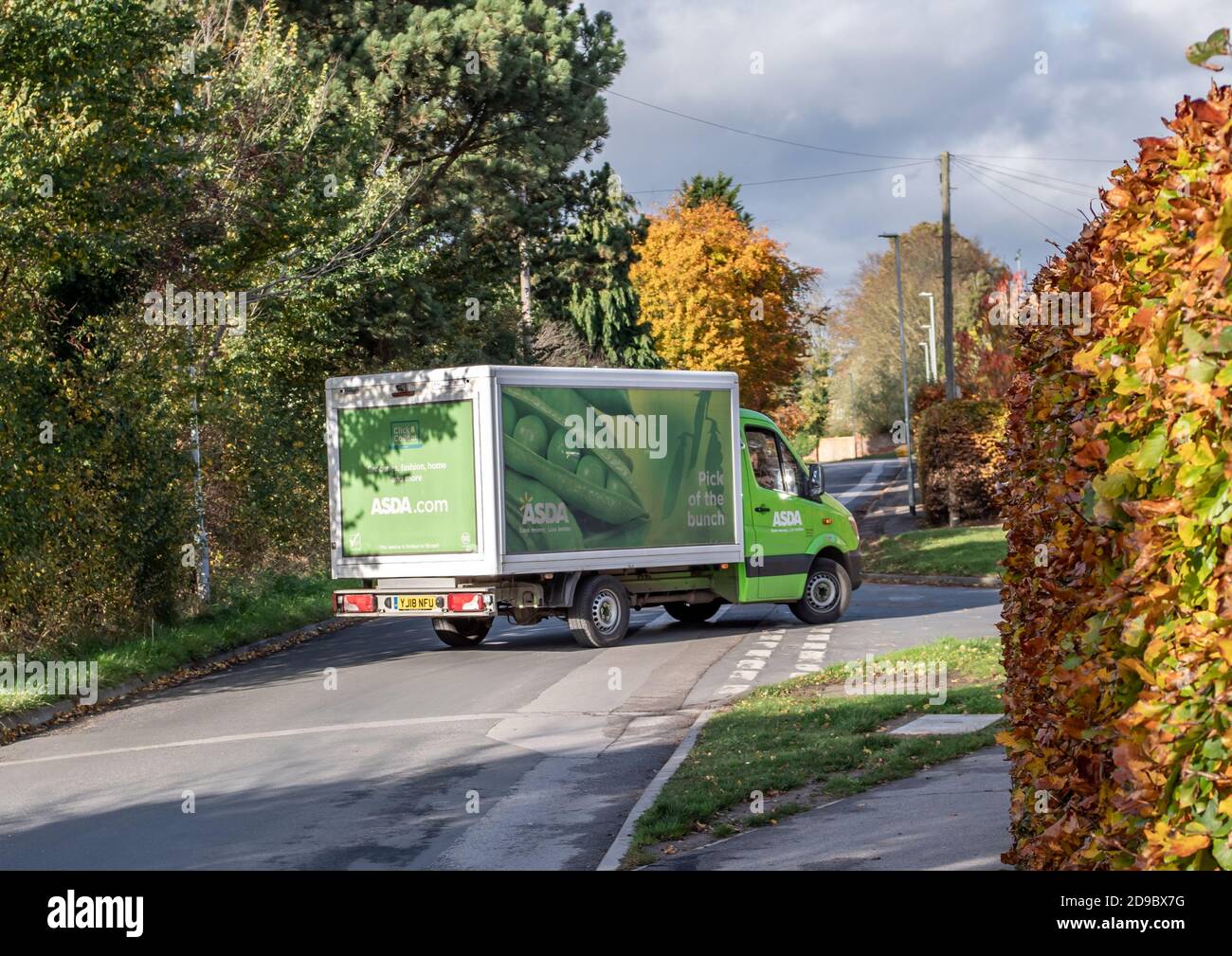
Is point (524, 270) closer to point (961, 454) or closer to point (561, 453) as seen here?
point (961, 454)

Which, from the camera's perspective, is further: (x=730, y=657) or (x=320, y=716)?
(x=730, y=657)

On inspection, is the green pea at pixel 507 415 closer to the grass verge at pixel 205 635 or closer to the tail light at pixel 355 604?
the tail light at pixel 355 604

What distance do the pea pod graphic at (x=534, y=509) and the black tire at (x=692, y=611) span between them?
3787 millimetres

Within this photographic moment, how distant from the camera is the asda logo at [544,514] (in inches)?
674

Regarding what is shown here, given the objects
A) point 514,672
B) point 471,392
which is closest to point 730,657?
point 514,672

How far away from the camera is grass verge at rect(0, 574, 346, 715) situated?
1492cm

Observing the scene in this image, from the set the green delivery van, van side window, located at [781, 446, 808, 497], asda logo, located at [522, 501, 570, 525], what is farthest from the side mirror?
asda logo, located at [522, 501, 570, 525]

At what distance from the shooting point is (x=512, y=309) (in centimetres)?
4294

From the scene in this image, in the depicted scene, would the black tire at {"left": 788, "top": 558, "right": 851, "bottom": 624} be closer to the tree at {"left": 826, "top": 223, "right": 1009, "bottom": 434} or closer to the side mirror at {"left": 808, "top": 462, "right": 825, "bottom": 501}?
the side mirror at {"left": 808, "top": 462, "right": 825, "bottom": 501}

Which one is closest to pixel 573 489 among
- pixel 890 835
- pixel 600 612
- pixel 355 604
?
pixel 600 612
